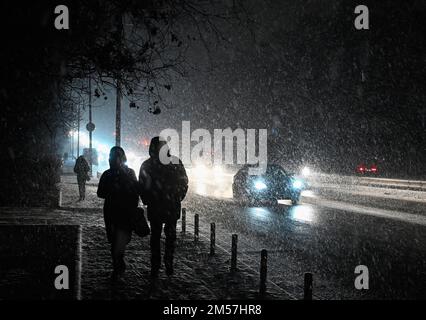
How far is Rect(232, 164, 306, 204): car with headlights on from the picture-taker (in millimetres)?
19375

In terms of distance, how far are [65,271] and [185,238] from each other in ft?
14.6

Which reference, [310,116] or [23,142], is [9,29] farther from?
[310,116]

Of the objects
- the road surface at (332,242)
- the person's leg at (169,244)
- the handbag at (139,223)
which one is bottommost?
the road surface at (332,242)

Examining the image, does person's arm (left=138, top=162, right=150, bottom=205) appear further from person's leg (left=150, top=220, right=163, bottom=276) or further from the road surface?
Answer: the road surface

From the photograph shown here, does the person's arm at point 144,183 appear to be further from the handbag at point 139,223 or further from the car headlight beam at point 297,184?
the car headlight beam at point 297,184

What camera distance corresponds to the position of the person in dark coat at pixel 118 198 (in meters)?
7.02

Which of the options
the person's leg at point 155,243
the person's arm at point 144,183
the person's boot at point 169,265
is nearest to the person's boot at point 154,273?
the person's leg at point 155,243

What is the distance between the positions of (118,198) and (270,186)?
1293 cm

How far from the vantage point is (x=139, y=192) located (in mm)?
7113

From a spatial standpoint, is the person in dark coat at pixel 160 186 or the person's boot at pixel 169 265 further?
the person's boot at pixel 169 265

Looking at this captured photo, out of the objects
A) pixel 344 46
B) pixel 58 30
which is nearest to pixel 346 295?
pixel 58 30

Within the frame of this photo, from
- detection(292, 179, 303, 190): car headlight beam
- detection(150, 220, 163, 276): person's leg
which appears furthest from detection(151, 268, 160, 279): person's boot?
detection(292, 179, 303, 190): car headlight beam

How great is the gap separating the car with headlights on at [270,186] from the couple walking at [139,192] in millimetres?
12505

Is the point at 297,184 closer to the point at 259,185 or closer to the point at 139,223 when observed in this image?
the point at 259,185
